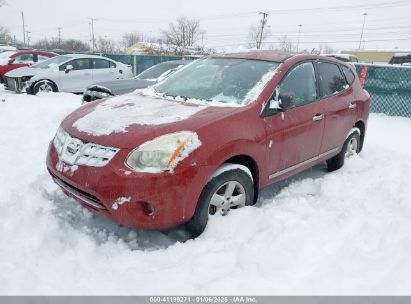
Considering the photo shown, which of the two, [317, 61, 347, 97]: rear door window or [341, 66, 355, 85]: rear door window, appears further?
[341, 66, 355, 85]: rear door window

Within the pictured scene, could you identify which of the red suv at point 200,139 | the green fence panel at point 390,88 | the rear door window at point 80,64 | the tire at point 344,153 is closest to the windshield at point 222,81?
the red suv at point 200,139

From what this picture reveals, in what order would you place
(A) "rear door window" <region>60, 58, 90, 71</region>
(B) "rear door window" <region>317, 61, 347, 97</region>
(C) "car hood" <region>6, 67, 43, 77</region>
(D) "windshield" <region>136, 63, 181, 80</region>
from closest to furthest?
(B) "rear door window" <region>317, 61, 347, 97</region>
(D) "windshield" <region>136, 63, 181, 80</region>
(C) "car hood" <region>6, 67, 43, 77</region>
(A) "rear door window" <region>60, 58, 90, 71</region>

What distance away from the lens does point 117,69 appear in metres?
12.6

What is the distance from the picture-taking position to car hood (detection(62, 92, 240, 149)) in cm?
280

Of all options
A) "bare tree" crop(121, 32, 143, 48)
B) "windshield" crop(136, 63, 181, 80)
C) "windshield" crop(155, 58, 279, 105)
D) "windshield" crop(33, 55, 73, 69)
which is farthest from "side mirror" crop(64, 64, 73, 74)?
"bare tree" crop(121, 32, 143, 48)

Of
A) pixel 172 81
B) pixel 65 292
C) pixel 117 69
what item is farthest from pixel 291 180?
pixel 117 69

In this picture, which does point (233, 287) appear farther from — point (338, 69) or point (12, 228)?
point (338, 69)

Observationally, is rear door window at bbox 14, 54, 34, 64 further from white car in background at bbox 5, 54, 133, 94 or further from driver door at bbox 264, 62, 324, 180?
driver door at bbox 264, 62, 324, 180

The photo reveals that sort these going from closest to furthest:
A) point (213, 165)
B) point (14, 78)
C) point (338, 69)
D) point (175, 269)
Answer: point (175, 269)
point (213, 165)
point (338, 69)
point (14, 78)

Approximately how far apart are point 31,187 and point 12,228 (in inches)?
36.4

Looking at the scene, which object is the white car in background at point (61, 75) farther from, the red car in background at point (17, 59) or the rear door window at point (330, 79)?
the rear door window at point (330, 79)

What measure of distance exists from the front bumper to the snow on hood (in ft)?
1.20

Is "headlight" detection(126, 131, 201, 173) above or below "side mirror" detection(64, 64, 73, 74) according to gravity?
above

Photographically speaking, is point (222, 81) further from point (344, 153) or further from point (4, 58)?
point (4, 58)
